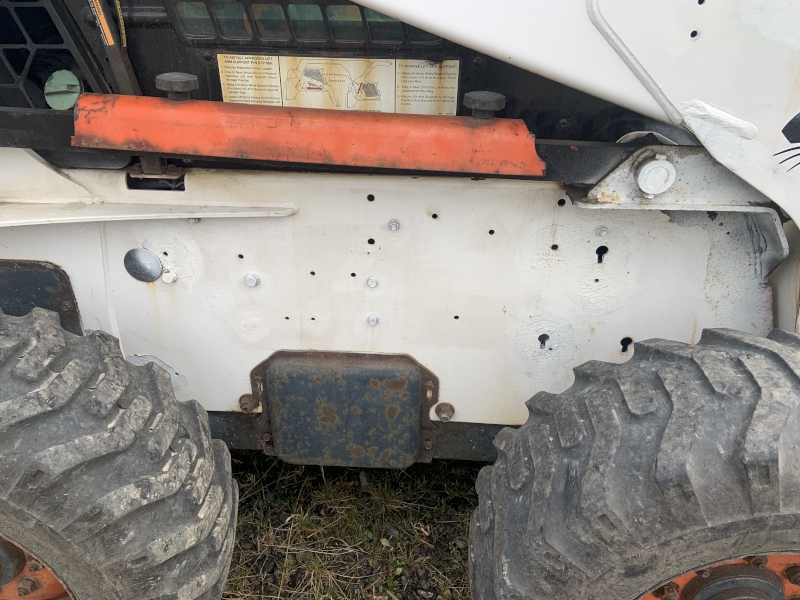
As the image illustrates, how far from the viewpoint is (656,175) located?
126 cm

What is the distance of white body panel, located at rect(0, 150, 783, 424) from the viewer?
1.50 m

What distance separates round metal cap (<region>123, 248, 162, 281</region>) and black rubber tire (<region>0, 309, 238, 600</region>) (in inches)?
9.5

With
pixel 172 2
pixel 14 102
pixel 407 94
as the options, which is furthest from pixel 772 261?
pixel 14 102

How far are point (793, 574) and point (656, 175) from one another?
0.93m

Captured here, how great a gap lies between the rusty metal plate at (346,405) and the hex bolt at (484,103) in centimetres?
76

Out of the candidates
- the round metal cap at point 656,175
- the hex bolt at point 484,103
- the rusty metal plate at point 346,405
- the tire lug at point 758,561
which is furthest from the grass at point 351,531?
the hex bolt at point 484,103

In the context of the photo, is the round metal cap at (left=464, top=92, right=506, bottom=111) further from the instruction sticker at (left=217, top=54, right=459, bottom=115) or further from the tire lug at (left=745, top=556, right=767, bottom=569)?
the tire lug at (left=745, top=556, right=767, bottom=569)

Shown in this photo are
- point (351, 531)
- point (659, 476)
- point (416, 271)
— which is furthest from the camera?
point (351, 531)

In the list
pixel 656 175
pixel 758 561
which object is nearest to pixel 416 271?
pixel 656 175

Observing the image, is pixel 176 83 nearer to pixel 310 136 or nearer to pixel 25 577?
pixel 310 136

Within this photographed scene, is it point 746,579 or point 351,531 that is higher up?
point 746,579

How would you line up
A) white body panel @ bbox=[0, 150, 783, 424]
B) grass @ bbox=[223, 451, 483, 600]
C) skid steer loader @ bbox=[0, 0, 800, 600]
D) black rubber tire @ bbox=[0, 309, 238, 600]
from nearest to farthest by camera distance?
skid steer loader @ bbox=[0, 0, 800, 600] → black rubber tire @ bbox=[0, 309, 238, 600] → white body panel @ bbox=[0, 150, 783, 424] → grass @ bbox=[223, 451, 483, 600]

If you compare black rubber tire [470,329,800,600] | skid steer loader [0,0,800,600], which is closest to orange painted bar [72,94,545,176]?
skid steer loader [0,0,800,600]

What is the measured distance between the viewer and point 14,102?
57.6 inches
